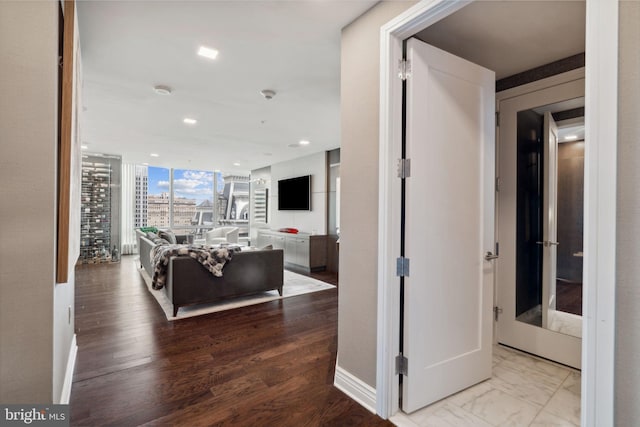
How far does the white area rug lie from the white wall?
1.45m

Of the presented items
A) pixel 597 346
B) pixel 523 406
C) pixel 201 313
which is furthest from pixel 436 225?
pixel 201 313

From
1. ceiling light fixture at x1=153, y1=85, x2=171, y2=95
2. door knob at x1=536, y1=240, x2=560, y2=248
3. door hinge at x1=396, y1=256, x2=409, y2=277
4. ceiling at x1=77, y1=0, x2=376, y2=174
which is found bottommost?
door hinge at x1=396, y1=256, x2=409, y2=277

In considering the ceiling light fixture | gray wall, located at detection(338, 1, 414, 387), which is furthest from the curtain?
gray wall, located at detection(338, 1, 414, 387)

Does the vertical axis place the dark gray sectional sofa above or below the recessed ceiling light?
below

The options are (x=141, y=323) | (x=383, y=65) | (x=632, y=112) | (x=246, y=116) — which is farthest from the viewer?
(x=246, y=116)

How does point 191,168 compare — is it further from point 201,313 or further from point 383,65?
point 383,65

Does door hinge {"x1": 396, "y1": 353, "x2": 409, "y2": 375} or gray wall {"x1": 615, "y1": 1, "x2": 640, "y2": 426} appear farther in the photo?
door hinge {"x1": 396, "y1": 353, "x2": 409, "y2": 375}

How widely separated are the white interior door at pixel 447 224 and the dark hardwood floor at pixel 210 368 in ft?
1.87

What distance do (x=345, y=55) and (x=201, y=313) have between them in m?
3.18

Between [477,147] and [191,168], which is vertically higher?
[191,168]

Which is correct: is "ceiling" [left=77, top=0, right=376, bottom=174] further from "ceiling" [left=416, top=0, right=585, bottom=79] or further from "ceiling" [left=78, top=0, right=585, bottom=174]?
"ceiling" [left=416, top=0, right=585, bottom=79]

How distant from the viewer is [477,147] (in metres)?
2.03

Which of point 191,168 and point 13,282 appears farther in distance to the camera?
point 191,168

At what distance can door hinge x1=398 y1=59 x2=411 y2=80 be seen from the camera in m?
1.76
